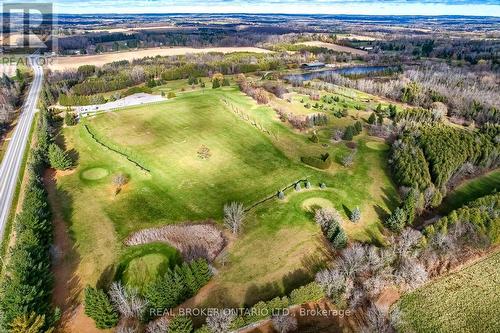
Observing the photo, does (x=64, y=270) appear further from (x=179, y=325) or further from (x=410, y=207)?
(x=410, y=207)

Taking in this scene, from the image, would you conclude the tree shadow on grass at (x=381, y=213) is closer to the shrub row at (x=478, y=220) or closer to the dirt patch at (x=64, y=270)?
the shrub row at (x=478, y=220)

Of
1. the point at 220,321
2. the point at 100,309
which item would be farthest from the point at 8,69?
the point at 220,321

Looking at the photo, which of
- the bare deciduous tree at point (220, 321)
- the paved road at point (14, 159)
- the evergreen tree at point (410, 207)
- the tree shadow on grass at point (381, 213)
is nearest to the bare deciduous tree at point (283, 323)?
the bare deciduous tree at point (220, 321)

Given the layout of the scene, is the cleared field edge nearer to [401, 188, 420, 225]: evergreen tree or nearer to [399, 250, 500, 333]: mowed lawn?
[399, 250, 500, 333]: mowed lawn

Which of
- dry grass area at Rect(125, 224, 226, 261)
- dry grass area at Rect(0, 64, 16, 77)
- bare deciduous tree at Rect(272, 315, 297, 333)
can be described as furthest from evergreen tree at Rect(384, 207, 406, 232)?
dry grass area at Rect(0, 64, 16, 77)

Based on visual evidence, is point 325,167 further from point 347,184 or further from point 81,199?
point 81,199
